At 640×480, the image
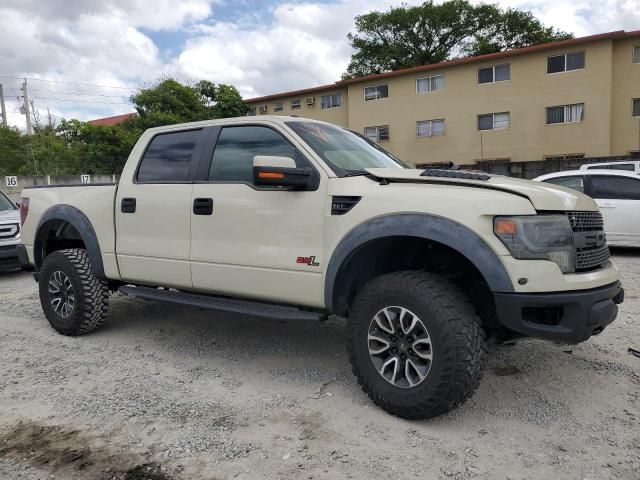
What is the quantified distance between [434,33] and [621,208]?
33609mm

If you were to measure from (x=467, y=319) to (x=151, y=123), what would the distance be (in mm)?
33179

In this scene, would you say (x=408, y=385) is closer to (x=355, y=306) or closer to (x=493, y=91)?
(x=355, y=306)

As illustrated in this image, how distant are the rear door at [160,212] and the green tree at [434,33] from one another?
36.5 meters

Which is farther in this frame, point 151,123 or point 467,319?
point 151,123

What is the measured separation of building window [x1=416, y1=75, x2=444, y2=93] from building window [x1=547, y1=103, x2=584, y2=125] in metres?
5.79

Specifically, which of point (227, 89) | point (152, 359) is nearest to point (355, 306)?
point (152, 359)

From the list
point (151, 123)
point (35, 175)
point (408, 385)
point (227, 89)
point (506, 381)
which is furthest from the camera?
point (227, 89)

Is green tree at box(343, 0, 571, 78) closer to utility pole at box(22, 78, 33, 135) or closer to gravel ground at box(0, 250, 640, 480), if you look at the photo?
utility pole at box(22, 78, 33, 135)

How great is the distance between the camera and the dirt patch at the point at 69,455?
8.71ft

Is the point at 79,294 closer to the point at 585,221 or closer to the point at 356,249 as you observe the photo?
the point at 356,249

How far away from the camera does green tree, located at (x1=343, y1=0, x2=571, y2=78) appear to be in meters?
36.2

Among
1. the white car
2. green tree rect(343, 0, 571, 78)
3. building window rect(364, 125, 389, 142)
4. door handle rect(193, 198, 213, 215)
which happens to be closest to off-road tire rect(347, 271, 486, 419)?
door handle rect(193, 198, 213, 215)

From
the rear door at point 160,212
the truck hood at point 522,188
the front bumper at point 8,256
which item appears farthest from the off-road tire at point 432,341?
the front bumper at point 8,256

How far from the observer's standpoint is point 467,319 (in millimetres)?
2975
